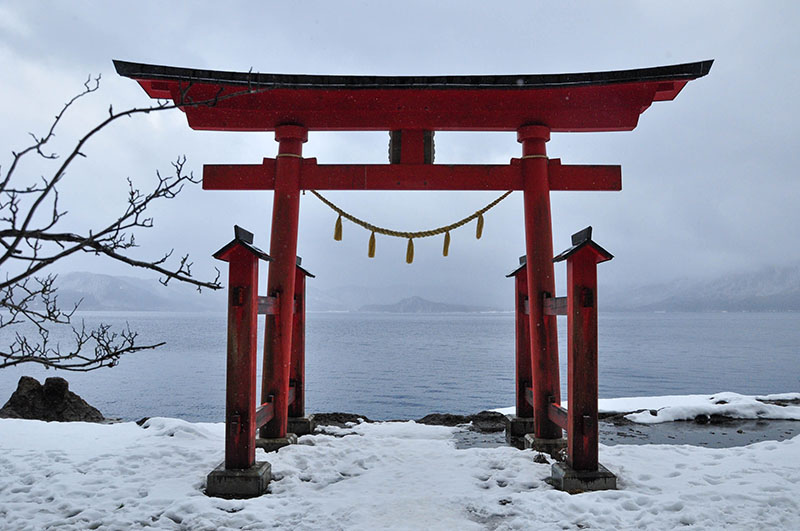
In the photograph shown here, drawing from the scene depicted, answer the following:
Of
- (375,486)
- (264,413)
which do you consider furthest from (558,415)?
(264,413)

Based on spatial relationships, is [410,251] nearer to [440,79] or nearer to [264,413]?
[440,79]

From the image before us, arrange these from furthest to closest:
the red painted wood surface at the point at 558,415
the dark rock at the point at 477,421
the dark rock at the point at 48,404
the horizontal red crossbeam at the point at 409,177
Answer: the dark rock at the point at 48,404 < the dark rock at the point at 477,421 < the horizontal red crossbeam at the point at 409,177 < the red painted wood surface at the point at 558,415

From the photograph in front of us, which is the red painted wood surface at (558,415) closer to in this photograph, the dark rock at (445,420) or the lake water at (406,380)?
the dark rock at (445,420)

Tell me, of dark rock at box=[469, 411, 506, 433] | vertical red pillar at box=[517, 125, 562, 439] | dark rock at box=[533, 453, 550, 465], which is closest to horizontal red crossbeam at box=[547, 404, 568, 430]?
vertical red pillar at box=[517, 125, 562, 439]

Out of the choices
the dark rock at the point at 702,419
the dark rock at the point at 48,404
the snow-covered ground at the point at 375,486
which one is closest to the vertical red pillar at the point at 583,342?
Answer: the snow-covered ground at the point at 375,486

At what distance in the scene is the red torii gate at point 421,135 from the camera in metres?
6.09

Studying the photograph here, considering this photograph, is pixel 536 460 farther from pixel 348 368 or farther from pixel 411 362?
pixel 411 362

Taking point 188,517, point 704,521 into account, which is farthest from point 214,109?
point 704,521

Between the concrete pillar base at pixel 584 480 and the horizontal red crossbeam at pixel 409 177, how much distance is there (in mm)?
3388

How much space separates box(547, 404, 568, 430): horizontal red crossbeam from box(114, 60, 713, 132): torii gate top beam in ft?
11.4

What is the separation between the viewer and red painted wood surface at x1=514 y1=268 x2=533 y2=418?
7.06 m

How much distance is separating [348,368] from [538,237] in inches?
1386

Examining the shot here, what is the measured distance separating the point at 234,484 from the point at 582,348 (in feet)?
11.3

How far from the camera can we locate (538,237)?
6.45m
